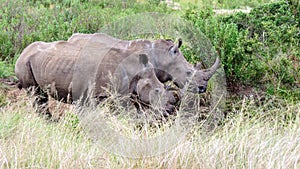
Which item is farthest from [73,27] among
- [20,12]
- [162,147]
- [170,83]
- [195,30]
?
[162,147]

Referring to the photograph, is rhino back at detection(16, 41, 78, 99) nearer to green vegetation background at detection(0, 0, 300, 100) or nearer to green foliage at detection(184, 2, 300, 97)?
green vegetation background at detection(0, 0, 300, 100)

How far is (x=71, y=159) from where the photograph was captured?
464 cm

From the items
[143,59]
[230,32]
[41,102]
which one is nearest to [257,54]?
[230,32]

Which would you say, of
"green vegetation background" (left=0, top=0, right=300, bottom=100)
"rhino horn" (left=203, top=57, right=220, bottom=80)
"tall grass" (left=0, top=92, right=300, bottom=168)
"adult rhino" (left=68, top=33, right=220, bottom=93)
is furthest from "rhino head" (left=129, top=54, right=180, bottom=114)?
"green vegetation background" (left=0, top=0, right=300, bottom=100)

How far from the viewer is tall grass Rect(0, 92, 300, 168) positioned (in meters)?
4.64

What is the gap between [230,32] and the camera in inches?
292

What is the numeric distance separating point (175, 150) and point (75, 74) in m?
1.91

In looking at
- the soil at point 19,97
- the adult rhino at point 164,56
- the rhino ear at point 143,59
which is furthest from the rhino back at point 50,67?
the rhino ear at point 143,59

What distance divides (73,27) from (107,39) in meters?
3.32

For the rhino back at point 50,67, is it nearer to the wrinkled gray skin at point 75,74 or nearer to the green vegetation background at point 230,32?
the wrinkled gray skin at point 75,74

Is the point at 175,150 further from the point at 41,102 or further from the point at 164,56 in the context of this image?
the point at 41,102

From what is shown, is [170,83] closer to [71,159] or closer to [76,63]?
[76,63]

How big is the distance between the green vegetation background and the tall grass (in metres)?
1.66

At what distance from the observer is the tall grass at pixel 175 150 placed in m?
4.64
